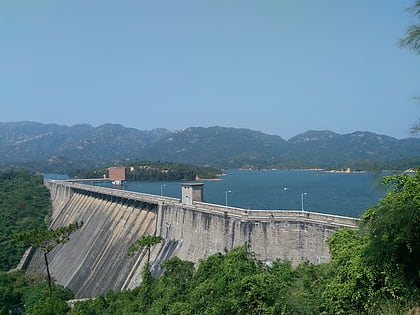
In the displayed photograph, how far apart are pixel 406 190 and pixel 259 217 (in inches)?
685

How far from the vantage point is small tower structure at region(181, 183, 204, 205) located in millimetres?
38750

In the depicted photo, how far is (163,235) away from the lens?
38.7 m

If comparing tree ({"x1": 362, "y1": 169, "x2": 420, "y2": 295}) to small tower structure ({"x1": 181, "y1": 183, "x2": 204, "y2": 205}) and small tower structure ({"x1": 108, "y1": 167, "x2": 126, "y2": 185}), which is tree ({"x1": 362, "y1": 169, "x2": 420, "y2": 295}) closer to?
small tower structure ({"x1": 181, "y1": 183, "x2": 204, "y2": 205})

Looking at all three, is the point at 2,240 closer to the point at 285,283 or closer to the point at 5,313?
the point at 5,313

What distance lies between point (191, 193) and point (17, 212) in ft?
157

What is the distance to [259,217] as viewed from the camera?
29.0 meters

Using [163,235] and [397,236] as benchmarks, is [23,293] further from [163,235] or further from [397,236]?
[397,236]

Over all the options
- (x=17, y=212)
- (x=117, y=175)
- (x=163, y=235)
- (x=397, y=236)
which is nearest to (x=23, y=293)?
(x=163, y=235)

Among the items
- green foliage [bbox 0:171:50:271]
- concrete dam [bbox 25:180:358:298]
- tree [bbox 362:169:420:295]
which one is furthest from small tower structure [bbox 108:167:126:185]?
tree [bbox 362:169:420:295]

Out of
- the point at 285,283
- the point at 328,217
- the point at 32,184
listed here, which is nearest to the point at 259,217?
the point at 328,217

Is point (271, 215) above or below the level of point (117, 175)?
below

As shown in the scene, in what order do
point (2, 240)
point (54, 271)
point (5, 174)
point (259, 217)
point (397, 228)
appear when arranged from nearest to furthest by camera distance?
point (397, 228)
point (259, 217)
point (54, 271)
point (2, 240)
point (5, 174)

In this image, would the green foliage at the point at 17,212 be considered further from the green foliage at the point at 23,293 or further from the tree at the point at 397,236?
the tree at the point at 397,236

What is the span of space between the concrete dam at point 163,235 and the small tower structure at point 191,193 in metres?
0.09
